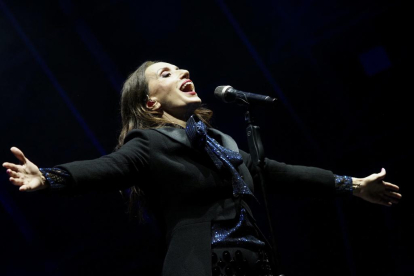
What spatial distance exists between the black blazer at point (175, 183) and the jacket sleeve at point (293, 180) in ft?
0.72

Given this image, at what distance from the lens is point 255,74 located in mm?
4109

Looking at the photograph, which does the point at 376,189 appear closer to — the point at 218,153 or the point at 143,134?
the point at 218,153

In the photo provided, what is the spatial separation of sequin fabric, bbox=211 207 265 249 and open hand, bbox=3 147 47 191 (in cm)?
68

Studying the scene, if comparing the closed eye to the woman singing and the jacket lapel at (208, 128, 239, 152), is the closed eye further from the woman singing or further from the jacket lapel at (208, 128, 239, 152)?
the jacket lapel at (208, 128, 239, 152)

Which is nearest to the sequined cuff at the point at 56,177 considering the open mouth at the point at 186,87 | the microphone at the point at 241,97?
the microphone at the point at 241,97

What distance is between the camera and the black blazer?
1.86 m

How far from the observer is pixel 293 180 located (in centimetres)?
246

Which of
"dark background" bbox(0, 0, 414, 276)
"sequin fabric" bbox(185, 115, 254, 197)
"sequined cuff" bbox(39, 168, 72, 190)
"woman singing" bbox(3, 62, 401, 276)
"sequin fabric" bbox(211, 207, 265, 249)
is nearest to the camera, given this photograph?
"sequined cuff" bbox(39, 168, 72, 190)

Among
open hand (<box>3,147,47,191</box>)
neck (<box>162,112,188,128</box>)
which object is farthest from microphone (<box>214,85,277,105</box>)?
open hand (<box>3,147,47,191</box>)

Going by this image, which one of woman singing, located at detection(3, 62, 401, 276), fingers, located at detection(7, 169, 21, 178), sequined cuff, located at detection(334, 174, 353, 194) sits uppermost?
fingers, located at detection(7, 169, 21, 178)

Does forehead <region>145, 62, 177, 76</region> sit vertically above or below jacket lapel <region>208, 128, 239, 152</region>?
above

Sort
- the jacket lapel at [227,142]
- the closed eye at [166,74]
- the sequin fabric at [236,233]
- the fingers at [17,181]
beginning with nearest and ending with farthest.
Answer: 1. the fingers at [17,181]
2. the sequin fabric at [236,233]
3. the jacket lapel at [227,142]
4. the closed eye at [166,74]

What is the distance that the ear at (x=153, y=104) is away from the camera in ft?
8.25

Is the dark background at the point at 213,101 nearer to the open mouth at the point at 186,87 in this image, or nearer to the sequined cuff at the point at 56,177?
the open mouth at the point at 186,87
